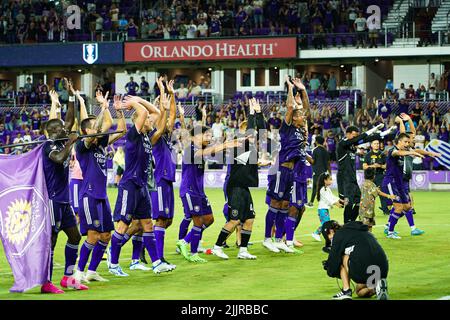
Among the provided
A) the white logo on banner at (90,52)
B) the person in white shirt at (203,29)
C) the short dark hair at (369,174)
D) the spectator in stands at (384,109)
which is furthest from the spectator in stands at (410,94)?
the short dark hair at (369,174)

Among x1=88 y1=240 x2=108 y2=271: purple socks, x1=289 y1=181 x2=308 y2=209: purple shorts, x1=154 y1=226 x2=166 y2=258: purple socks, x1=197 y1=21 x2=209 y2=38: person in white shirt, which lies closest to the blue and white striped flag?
x1=197 y1=21 x2=209 y2=38: person in white shirt

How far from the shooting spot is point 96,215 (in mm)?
13375

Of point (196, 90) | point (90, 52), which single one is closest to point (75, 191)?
point (196, 90)

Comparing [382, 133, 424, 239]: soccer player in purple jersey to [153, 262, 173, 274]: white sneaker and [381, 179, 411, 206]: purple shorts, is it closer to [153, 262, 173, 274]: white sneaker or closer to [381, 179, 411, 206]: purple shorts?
[381, 179, 411, 206]: purple shorts

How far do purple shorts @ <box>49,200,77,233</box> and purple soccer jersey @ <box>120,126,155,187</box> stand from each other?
125 cm

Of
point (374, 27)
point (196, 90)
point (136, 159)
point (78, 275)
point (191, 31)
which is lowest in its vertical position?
point (78, 275)

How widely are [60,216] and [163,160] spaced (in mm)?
3310

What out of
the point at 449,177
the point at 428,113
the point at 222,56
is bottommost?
the point at 449,177

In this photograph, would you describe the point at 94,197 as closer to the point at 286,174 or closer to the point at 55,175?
the point at 55,175

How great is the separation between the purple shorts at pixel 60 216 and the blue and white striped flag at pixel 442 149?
82.5ft

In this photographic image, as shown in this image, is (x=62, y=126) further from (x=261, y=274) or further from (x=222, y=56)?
(x=222, y=56)
